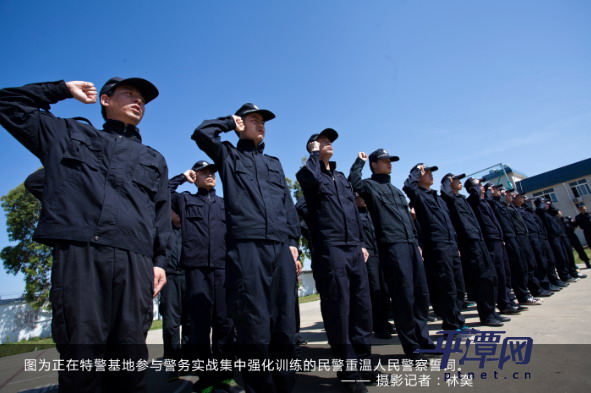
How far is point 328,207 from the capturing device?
360cm

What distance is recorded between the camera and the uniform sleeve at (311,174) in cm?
358

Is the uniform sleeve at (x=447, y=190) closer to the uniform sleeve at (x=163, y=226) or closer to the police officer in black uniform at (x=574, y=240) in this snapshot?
the uniform sleeve at (x=163, y=226)

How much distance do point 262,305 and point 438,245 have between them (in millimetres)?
3443

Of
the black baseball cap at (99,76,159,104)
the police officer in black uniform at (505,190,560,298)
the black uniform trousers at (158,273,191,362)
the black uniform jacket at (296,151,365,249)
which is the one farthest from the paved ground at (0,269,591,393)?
the black baseball cap at (99,76,159,104)

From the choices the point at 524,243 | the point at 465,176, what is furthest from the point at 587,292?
the point at 465,176

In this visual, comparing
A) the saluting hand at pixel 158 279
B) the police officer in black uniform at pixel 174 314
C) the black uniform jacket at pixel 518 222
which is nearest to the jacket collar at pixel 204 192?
the police officer in black uniform at pixel 174 314

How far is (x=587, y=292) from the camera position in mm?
6758

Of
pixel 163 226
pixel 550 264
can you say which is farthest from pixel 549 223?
pixel 163 226

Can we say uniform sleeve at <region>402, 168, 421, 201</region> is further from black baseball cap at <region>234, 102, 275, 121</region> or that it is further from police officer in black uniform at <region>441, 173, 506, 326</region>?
black baseball cap at <region>234, 102, 275, 121</region>

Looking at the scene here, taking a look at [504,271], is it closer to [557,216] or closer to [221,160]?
[221,160]

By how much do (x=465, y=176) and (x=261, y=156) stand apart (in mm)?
4753

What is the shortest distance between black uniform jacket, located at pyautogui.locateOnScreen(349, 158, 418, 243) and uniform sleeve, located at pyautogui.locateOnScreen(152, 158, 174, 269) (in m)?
2.56

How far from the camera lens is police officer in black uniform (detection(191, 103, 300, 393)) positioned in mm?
2338

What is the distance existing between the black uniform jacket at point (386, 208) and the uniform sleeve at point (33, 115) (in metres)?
3.27
